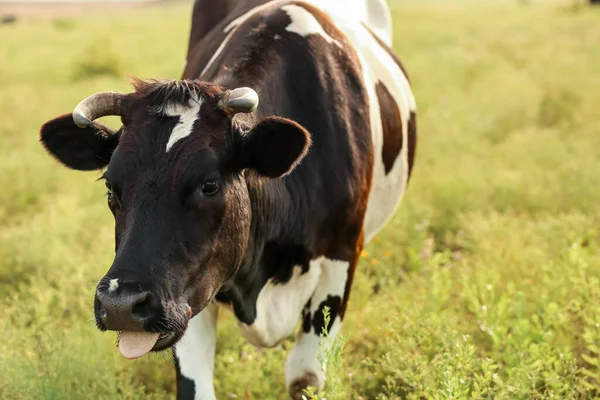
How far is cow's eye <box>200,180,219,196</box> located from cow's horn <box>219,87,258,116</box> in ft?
0.96

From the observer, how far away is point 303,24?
162 inches

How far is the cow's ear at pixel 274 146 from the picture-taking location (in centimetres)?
314

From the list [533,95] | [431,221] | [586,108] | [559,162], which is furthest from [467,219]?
[533,95]

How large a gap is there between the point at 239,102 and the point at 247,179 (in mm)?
394

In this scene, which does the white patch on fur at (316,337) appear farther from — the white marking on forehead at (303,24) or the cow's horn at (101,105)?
the cow's horn at (101,105)

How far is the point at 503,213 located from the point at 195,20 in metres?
3.07

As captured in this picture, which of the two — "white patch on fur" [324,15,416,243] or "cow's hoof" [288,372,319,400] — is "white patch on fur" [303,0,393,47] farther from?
"cow's hoof" [288,372,319,400]

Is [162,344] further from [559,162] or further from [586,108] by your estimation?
[586,108]

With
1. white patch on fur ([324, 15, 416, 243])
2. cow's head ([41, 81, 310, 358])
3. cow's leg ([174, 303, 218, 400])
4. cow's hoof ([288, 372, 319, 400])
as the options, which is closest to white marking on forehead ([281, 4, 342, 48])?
white patch on fur ([324, 15, 416, 243])

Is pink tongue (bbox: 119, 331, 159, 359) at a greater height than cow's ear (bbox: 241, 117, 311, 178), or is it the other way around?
cow's ear (bbox: 241, 117, 311, 178)

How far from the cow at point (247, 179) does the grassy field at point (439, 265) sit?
0.41m

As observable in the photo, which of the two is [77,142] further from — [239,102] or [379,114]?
[379,114]

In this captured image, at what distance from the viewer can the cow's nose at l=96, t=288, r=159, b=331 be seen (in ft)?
8.57

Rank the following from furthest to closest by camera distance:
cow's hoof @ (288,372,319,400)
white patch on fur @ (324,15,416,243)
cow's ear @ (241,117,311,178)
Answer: white patch on fur @ (324,15,416,243)
cow's hoof @ (288,372,319,400)
cow's ear @ (241,117,311,178)
